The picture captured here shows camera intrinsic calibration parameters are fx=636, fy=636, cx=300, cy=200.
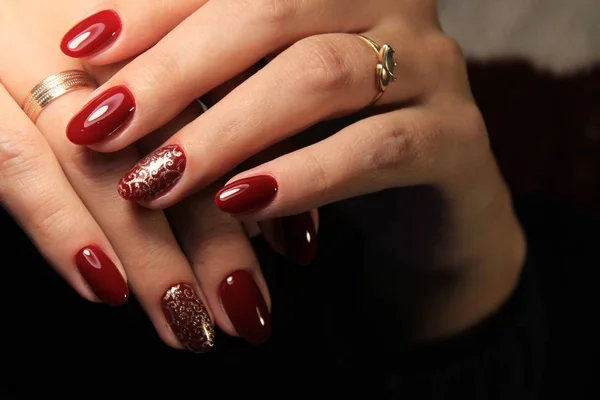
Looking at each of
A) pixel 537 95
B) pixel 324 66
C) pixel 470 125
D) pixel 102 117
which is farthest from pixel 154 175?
pixel 537 95

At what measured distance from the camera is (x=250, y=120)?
0.50 metres

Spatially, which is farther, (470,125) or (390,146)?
(470,125)

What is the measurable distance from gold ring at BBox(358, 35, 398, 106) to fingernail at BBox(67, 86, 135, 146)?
22 centimetres

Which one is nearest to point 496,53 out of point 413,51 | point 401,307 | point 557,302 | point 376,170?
point 557,302

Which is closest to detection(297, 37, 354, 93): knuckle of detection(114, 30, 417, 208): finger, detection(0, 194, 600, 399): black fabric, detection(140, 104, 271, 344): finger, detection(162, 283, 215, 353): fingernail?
detection(114, 30, 417, 208): finger

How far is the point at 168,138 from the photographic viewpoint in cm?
55

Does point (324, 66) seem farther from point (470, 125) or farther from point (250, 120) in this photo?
point (470, 125)

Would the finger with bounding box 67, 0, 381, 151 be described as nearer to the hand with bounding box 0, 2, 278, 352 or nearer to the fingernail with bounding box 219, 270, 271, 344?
the hand with bounding box 0, 2, 278, 352

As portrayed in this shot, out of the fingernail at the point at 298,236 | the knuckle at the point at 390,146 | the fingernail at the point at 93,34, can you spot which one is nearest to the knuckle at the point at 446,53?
the knuckle at the point at 390,146

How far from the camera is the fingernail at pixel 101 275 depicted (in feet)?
1.73

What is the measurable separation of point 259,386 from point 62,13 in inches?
19.9

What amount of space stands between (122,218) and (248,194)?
0.39 ft

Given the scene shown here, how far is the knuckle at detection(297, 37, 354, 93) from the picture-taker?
0.53 m

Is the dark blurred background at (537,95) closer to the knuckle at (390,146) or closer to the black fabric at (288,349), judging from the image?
the black fabric at (288,349)
